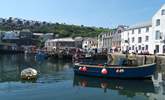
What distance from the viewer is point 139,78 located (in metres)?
39.0

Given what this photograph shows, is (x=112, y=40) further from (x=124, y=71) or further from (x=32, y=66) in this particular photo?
(x=124, y=71)

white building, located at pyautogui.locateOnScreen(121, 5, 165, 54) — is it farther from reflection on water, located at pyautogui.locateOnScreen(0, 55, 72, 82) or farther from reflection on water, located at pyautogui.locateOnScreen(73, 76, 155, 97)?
reflection on water, located at pyautogui.locateOnScreen(73, 76, 155, 97)

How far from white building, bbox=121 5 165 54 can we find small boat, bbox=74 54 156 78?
28.8 meters

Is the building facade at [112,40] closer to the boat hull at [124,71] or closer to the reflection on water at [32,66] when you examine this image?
the reflection on water at [32,66]

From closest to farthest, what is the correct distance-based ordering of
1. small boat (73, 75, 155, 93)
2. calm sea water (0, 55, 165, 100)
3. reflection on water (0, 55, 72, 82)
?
calm sea water (0, 55, 165, 100) < small boat (73, 75, 155, 93) < reflection on water (0, 55, 72, 82)

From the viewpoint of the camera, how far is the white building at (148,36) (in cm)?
6844

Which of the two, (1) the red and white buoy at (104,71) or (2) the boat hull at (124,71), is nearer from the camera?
(2) the boat hull at (124,71)

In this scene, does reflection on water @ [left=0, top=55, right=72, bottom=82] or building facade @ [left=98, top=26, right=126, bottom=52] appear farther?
building facade @ [left=98, top=26, right=126, bottom=52]

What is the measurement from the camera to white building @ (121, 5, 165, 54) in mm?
68438

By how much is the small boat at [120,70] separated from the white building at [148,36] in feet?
94.6

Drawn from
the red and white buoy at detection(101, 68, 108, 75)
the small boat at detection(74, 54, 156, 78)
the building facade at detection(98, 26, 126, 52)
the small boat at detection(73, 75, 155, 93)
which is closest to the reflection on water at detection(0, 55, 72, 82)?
the small boat at detection(74, 54, 156, 78)

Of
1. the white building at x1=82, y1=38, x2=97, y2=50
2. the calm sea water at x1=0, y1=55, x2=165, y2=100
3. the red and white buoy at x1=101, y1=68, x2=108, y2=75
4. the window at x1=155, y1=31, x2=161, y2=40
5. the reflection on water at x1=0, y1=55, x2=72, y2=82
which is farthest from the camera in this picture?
the white building at x1=82, y1=38, x2=97, y2=50

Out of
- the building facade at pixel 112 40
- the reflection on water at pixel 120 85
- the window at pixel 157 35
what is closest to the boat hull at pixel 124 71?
the reflection on water at pixel 120 85

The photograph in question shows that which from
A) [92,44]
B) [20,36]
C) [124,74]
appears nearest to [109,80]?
[124,74]
